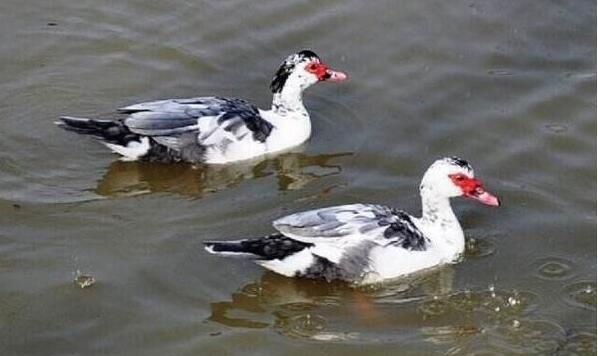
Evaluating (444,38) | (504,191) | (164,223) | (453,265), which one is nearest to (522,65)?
(444,38)

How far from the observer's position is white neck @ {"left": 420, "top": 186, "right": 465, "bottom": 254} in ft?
24.0

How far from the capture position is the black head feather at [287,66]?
884 cm

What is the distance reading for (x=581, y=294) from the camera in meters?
6.88

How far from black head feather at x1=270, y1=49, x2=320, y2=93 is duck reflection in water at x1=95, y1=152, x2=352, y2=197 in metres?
0.54

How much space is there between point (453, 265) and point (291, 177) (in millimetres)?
1463

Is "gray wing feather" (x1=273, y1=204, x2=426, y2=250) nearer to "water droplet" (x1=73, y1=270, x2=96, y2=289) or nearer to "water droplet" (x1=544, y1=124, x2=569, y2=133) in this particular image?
"water droplet" (x1=73, y1=270, x2=96, y2=289)

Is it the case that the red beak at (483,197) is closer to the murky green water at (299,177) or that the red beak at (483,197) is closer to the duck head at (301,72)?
the murky green water at (299,177)

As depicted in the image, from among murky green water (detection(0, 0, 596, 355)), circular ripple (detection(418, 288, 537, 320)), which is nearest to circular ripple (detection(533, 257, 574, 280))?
murky green water (detection(0, 0, 596, 355))

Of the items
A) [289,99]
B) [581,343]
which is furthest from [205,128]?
[581,343]

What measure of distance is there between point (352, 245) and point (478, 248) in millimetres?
830

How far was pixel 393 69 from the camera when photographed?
9.39 metres

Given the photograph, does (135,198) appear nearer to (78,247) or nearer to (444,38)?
(78,247)

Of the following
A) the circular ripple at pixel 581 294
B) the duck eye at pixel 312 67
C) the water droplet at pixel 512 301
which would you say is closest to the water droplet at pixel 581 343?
the circular ripple at pixel 581 294

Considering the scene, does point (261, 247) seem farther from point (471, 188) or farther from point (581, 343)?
point (581, 343)
